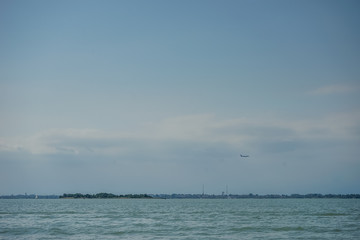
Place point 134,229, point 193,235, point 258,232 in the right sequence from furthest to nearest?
point 134,229, point 258,232, point 193,235

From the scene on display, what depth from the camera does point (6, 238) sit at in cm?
4003

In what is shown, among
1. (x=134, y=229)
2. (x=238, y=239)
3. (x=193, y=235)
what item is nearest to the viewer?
(x=238, y=239)

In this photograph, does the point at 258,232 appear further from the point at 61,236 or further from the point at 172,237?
the point at 61,236

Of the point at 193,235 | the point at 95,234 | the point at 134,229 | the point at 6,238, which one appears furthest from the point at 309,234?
the point at 6,238

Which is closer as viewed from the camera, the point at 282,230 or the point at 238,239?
the point at 238,239

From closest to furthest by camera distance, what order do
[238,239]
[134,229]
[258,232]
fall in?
1. [238,239]
2. [258,232]
3. [134,229]

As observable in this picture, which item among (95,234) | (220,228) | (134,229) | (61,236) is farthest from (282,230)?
(61,236)

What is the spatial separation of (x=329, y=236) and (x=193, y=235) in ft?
47.3

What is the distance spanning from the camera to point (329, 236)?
41438 mm

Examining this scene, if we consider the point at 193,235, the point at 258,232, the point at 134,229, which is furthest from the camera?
the point at 134,229

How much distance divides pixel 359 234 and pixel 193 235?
58.6 feet

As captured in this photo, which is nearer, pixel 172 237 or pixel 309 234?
pixel 172 237

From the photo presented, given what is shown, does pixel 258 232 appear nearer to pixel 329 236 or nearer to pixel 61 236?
pixel 329 236

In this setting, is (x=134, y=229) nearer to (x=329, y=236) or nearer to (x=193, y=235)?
(x=193, y=235)
